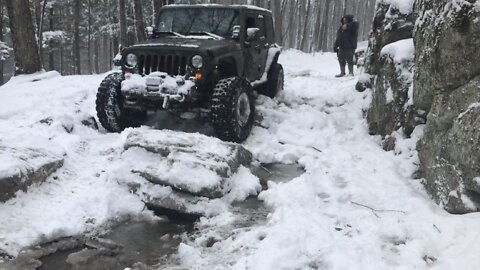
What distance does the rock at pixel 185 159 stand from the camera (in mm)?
5191

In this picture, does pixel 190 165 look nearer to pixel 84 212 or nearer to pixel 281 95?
pixel 84 212

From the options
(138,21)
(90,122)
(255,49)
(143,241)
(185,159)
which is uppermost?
(138,21)

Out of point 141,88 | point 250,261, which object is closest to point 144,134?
point 141,88

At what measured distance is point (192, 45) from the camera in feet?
22.4

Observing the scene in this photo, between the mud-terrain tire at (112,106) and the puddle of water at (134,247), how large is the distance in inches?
119

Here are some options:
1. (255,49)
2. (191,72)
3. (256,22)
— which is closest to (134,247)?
(191,72)

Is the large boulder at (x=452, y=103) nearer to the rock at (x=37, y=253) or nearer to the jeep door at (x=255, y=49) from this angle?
the jeep door at (x=255, y=49)

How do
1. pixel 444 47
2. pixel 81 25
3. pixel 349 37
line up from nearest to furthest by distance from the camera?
pixel 444 47
pixel 349 37
pixel 81 25

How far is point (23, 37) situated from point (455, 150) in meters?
10.6

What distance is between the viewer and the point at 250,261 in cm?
381

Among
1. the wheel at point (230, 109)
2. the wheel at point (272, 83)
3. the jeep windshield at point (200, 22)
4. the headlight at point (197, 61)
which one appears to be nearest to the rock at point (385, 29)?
the wheel at point (272, 83)

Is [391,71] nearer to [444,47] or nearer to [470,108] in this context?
[444,47]

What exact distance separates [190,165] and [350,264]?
244 centimetres

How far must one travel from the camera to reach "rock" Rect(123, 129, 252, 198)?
5.19 m
